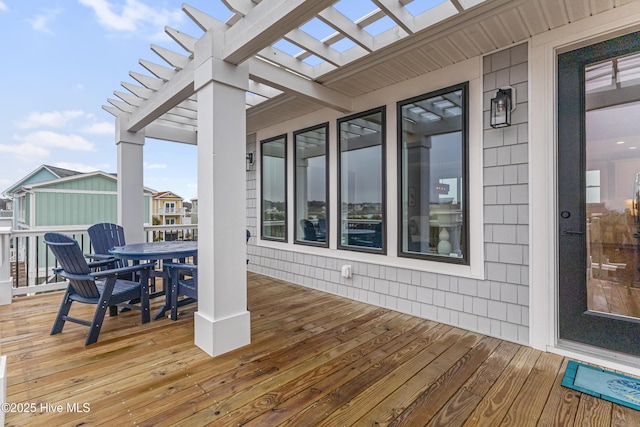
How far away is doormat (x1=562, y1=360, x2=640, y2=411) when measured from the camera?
1.85 meters

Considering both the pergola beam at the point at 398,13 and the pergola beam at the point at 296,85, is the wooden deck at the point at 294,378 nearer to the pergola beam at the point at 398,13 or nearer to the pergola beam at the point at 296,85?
the pergola beam at the point at 296,85

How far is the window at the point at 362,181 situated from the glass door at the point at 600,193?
1.79 metres

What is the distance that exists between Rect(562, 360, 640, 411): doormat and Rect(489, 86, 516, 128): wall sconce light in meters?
2.06

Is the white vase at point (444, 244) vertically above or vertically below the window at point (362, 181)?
below

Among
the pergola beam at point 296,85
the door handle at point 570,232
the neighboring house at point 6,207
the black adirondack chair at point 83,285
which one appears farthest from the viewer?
the neighboring house at point 6,207

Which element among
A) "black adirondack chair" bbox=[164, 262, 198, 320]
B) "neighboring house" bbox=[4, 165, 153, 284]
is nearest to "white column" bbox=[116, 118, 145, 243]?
"black adirondack chair" bbox=[164, 262, 198, 320]

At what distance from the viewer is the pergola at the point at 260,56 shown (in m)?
2.22

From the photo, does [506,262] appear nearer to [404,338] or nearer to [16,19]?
[404,338]

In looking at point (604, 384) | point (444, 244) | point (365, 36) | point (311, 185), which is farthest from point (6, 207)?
point (604, 384)

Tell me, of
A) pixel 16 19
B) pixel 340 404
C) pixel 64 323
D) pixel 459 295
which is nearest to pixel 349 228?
pixel 459 295

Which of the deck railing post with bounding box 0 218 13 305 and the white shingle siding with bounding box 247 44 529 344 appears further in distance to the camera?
the deck railing post with bounding box 0 218 13 305

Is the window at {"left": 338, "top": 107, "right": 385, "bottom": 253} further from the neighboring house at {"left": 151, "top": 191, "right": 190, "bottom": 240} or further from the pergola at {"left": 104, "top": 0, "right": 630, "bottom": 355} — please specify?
the neighboring house at {"left": 151, "top": 191, "right": 190, "bottom": 240}

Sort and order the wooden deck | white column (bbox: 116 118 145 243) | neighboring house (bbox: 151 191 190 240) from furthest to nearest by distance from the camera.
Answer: neighboring house (bbox: 151 191 190 240) → white column (bbox: 116 118 145 243) → the wooden deck

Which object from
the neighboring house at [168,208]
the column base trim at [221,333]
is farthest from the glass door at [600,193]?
the neighboring house at [168,208]
